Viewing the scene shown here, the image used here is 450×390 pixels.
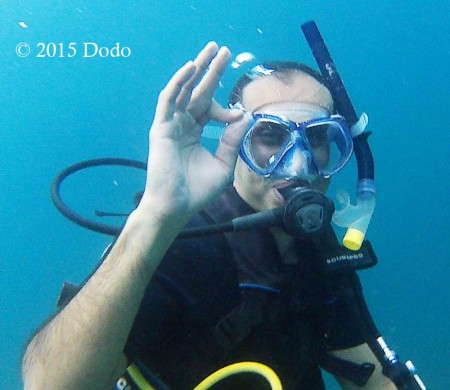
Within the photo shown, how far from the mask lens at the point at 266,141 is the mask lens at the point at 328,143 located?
0.12m

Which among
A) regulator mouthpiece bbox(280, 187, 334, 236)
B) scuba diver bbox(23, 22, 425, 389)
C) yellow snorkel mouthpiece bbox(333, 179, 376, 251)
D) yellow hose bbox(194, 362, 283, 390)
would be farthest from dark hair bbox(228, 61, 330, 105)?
yellow hose bbox(194, 362, 283, 390)

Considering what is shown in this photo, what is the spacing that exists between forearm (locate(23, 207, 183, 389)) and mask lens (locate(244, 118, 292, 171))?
0.72 meters

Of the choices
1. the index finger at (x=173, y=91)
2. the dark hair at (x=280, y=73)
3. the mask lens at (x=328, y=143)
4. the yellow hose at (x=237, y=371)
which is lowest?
the yellow hose at (x=237, y=371)

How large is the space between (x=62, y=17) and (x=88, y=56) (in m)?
0.63

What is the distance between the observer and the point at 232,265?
2289mm

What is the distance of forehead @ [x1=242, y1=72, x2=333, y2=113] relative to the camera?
99.5 inches

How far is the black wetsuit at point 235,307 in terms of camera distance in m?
2.12

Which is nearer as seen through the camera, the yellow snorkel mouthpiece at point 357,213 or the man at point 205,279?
the man at point 205,279

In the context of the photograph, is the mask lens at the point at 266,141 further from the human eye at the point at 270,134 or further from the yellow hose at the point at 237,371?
the yellow hose at the point at 237,371

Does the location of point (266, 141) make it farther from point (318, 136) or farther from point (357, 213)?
point (357, 213)

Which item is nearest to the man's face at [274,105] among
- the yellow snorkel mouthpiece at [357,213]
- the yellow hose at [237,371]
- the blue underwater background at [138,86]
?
the yellow snorkel mouthpiece at [357,213]

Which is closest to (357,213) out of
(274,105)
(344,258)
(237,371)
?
(344,258)

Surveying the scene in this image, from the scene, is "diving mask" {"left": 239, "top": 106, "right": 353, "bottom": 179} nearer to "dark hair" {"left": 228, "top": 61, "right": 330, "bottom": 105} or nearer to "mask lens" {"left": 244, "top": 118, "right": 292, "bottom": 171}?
"mask lens" {"left": 244, "top": 118, "right": 292, "bottom": 171}

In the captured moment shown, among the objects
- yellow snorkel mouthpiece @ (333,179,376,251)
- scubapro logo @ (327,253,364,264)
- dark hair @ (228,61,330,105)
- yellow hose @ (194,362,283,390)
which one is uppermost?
dark hair @ (228,61,330,105)
